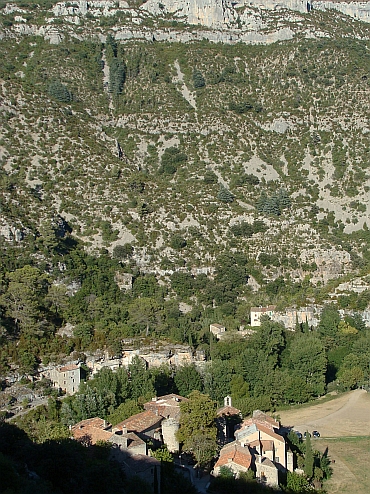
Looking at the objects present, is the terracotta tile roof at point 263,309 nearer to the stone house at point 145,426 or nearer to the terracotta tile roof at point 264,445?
the stone house at point 145,426

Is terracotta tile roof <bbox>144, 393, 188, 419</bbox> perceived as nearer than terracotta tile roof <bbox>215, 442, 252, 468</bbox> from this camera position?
No

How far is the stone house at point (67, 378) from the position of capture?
54.9m

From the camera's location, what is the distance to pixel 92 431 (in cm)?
4434

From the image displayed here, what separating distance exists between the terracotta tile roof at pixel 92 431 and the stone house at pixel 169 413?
3.25 metres

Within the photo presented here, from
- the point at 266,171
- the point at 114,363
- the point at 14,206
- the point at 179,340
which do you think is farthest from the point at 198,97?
the point at 114,363

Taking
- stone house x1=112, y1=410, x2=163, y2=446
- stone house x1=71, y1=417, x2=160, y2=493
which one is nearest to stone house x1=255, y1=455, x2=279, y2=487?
stone house x1=71, y1=417, x2=160, y2=493

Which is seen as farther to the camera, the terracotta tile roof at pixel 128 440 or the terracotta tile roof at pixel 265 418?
the terracotta tile roof at pixel 265 418

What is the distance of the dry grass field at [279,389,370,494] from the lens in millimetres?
46906

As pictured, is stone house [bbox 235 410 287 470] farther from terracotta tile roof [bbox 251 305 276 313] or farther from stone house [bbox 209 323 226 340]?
terracotta tile roof [bbox 251 305 276 313]

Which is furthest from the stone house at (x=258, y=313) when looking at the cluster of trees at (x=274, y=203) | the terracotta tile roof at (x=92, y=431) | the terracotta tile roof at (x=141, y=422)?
the terracotta tile roof at (x=92, y=431)

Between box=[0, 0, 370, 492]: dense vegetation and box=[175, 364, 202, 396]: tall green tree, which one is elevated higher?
box=[0, 0, 370, 492]: dense vegetation

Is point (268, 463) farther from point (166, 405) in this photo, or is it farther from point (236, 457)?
point (166, 405)

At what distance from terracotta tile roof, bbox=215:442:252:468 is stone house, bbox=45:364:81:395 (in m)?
13.6

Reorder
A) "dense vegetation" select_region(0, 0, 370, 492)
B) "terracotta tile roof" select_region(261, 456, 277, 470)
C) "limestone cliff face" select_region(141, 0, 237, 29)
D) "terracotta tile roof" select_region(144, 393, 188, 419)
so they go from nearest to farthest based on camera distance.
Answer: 1. "terracotta tile roof" select_region(261, 456, 277, 470)
2. "terracotta tile roof" select_region(144, 393, 188, 419)
3. "dense vegetation" select_region(0, 0, 370, 492)
4. "limestone cliff face" select_region(141, 0, 237, 29)
